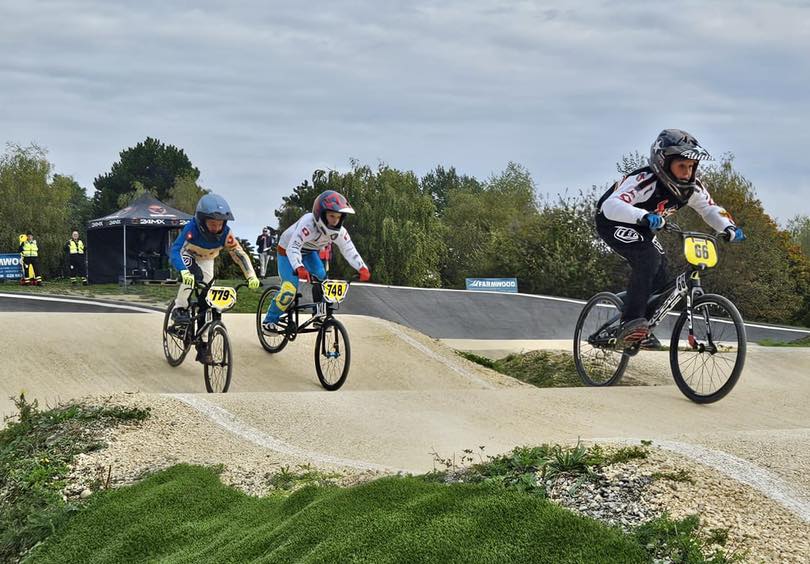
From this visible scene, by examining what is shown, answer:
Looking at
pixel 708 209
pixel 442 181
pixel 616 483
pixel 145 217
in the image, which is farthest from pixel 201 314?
pixel 442 181

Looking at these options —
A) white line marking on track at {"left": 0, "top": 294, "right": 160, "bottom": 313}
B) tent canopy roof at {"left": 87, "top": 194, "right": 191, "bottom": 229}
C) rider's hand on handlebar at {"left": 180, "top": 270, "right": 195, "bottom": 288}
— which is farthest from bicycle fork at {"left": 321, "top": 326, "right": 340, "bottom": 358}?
tent canopy roof at {"left": 87, "top": 194, "right": 191, "bottom": 229}

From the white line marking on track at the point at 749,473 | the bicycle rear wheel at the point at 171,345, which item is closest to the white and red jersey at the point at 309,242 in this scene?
the bicycle rear wheel at the point at 171,345

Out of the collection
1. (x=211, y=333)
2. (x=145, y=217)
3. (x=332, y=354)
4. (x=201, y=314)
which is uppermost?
(x=145, y=217)

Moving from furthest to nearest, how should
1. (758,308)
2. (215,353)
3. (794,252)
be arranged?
(794,252) → (758,308) → (215,353)

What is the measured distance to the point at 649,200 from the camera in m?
9.58

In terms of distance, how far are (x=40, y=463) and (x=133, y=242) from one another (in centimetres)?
2875

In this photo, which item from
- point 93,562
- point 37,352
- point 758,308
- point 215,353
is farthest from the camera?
point 758,308

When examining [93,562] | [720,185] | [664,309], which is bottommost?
[93,562]

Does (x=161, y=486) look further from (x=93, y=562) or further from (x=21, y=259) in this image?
(x=21, y=259)

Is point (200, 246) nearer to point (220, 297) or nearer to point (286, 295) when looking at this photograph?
point (220, 297)

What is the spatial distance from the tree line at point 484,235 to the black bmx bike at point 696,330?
999 inches

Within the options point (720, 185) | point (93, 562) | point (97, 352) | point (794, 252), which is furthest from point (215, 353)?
point (794, 252)

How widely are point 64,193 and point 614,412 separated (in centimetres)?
5502

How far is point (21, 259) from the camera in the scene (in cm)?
3322
